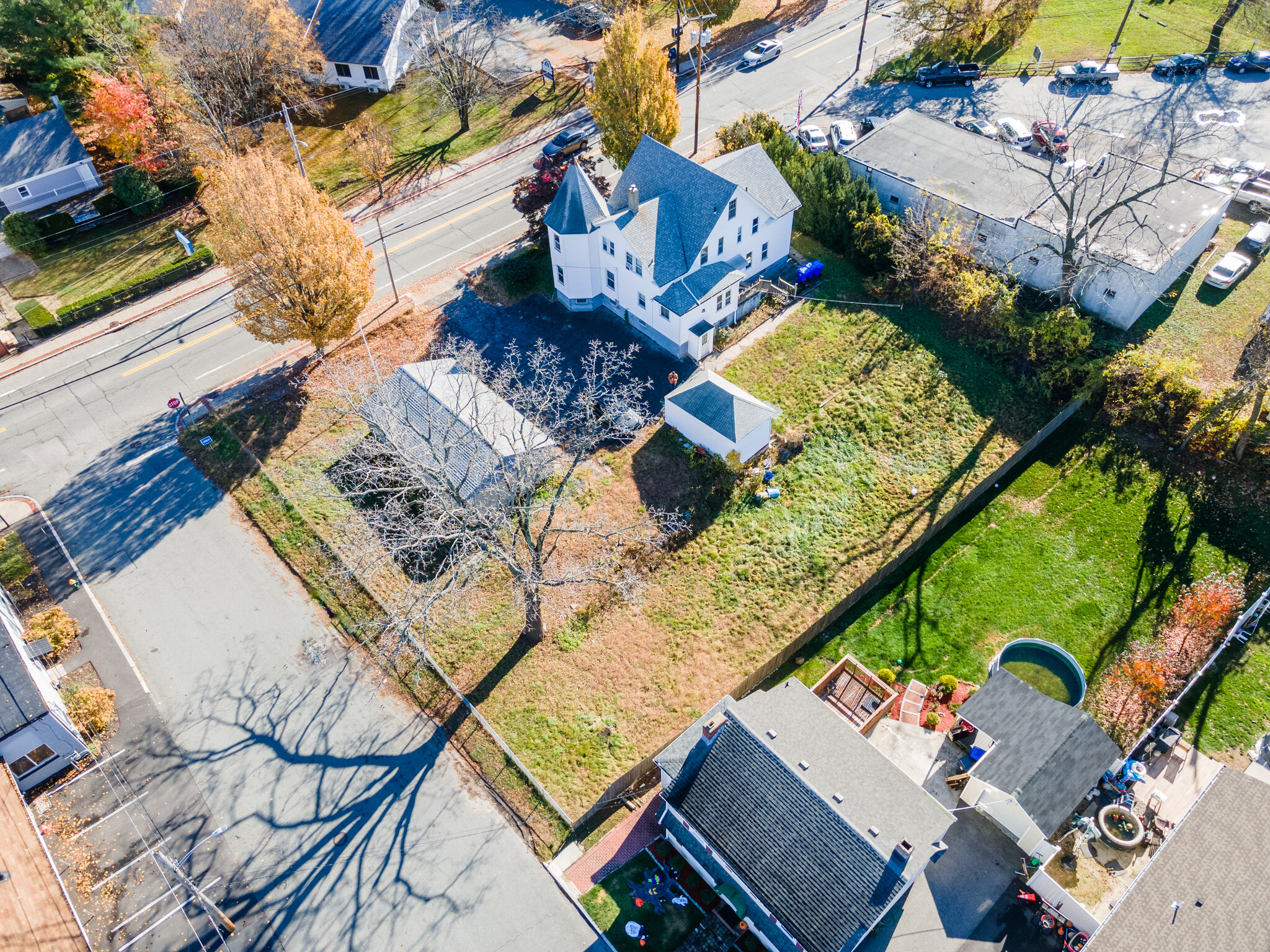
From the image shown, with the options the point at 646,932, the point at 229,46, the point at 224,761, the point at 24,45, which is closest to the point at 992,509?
the point at 646,932

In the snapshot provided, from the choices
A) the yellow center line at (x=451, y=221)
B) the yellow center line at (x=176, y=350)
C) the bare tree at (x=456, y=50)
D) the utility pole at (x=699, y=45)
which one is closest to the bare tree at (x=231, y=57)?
the bare tree at (x=456, y=50)

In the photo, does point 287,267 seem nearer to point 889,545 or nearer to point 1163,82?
point 889,545

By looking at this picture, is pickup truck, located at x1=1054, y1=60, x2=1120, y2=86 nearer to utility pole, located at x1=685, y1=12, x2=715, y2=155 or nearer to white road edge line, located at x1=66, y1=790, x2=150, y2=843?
utility pole, located at x1=685, y1=12, x2=715, y2=155

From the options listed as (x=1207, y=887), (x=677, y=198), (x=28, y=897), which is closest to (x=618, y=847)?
(x=1207, y=887)

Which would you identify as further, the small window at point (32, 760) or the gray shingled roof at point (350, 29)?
the gray shingled roof at point (350, 29)

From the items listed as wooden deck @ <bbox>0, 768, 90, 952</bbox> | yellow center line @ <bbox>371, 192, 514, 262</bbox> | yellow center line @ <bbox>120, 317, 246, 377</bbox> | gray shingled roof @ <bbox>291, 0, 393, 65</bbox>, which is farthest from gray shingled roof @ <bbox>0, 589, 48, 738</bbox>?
gray shingled roof @ <bbox>291, 0, 393, 65</bbox>

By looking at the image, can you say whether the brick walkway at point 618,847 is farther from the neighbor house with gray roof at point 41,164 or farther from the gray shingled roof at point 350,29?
the gray shingled roof at point 350,29
